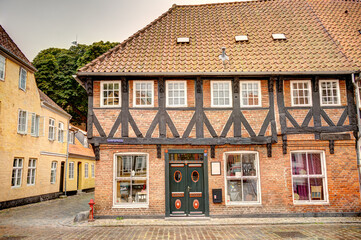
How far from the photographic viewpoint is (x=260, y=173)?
11359 mm

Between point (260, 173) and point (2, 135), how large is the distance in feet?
42.1

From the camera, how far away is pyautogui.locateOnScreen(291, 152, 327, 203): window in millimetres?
11367

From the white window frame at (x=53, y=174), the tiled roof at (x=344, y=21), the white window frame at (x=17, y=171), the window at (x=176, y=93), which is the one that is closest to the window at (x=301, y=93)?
the tiled roof at (x=344, y=21)

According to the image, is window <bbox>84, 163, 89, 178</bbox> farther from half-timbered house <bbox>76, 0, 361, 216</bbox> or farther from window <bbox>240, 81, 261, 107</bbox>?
window <bbox>240, 81, 261, 107</bbox>

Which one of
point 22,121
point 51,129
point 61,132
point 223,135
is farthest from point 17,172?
point 223,135

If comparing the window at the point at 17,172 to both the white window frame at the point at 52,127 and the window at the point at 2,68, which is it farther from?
the window at the point at 2,68

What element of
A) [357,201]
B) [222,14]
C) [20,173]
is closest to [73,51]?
[20,173]

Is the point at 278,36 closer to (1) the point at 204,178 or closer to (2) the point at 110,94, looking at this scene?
(1) the point at 204,178

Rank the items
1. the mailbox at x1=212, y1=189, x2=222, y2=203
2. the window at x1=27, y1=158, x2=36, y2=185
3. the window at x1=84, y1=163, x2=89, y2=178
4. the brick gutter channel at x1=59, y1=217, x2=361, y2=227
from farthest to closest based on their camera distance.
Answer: the window at x1=84, y1=163, x2=89, y2=178
the window at x1=27, y1=158, x2=36, y2=185
the mailbox at x1=212, y1=189, x2=222, y2=203
the brick gutter channel at x1=59, y1=217, x2=361, y2=227

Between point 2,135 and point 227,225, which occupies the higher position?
point 2,135

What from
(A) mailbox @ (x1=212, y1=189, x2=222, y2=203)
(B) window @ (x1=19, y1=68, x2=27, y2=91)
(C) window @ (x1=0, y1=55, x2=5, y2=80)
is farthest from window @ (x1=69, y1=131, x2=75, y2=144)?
(A) mailbox @ (x1=212, y1=189, x2=222, y2=203)

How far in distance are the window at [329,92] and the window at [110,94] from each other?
8669 millimetres

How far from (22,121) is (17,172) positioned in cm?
293

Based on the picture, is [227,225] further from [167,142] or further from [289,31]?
[289,31]
